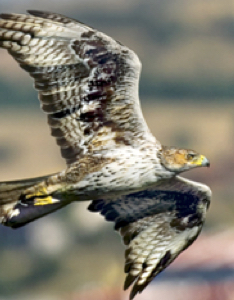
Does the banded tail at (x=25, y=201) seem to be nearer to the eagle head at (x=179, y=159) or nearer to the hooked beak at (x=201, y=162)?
the eagle head at (x=179, y=159)

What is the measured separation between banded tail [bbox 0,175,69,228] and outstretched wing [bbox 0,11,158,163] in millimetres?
317

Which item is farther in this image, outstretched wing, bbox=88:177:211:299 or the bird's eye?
outstretched wing, bbox=88:177:211:299

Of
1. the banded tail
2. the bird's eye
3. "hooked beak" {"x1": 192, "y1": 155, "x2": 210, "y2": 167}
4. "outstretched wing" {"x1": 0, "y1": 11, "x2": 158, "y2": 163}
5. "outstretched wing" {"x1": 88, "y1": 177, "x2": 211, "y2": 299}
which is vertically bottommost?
"outstretched wing" {"x1": 88, "y1": 177, "x2": 211, "y2": 299}

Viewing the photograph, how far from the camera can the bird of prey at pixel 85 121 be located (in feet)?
15.8

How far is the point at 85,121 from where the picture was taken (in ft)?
16.6

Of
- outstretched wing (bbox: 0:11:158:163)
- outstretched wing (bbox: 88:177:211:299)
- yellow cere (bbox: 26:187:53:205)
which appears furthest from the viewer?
outstretched wing (bbox: 88:177:211:299)

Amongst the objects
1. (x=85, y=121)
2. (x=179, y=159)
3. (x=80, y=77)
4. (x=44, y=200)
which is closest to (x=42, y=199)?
(x=44, y=200)

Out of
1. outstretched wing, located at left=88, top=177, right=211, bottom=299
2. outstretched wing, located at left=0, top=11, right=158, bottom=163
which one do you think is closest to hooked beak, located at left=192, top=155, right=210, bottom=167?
outstretched wing, located at left=0, top=11, right=158, bottom=163

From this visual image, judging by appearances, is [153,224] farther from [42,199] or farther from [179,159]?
[42,199]

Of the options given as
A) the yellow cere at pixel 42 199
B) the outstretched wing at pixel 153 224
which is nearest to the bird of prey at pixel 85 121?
the yellow cere at pixel 42 199

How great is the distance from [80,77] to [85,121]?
1.12ft

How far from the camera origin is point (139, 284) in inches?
214

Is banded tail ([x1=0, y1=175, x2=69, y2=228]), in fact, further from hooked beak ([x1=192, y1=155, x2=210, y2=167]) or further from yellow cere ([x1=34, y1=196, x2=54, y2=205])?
hooked beak ([x1=192, y1=155, x2=210, y2=167])

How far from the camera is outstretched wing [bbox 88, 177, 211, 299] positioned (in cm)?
545
